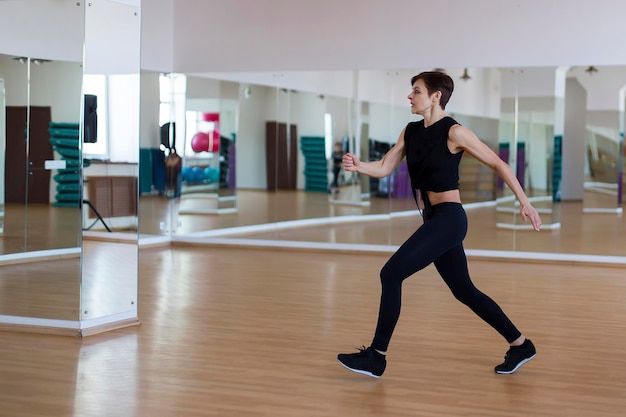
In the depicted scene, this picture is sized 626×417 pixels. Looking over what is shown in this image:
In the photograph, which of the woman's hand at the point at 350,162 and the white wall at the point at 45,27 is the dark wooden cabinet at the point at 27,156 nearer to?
the white wall at the point at 45,27

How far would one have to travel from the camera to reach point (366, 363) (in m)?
4.66

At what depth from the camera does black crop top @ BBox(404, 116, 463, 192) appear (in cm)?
464

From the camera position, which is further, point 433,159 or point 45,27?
point 45,27

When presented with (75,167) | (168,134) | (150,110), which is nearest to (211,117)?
(168,134)

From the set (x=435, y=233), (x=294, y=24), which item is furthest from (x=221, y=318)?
(x=294, y=24)

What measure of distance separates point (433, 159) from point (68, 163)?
107 inches

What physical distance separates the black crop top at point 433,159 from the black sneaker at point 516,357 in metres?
0.98

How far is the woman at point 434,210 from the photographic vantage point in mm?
4555

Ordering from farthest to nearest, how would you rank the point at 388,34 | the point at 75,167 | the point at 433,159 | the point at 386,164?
the point at 388,34, the point at 75,167, the point at 386,164, the point at 433,159

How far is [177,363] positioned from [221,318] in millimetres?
1424

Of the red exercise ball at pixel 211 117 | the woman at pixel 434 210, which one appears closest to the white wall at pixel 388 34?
the red exercise ball at pixel 211 117

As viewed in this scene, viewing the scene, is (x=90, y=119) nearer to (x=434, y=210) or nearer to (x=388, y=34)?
(x=434, y=210)

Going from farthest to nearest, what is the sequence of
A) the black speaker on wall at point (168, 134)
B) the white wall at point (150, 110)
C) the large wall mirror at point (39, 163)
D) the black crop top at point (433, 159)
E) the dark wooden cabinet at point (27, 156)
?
the black speaker on wall at point (168, 134)
the white wall at point (150, 110)
the dark wooden cabinet at point (27, 156)
the large wall mirror at point (39, 163)
the black crop top at point (433, 159)

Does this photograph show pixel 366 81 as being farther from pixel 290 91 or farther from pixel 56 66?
pixel 56 66
